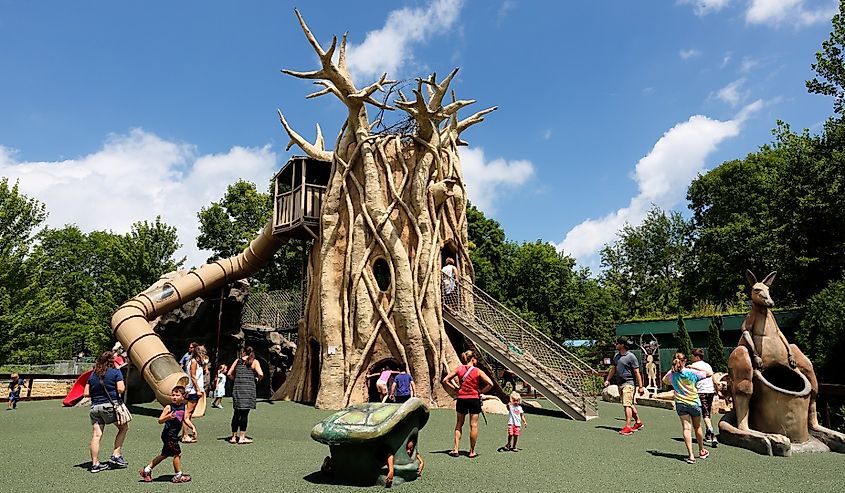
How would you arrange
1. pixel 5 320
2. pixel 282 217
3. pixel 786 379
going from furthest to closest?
pixel 5 320 < pixel 282 217 < pixel 786 379

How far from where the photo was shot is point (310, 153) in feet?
55.8

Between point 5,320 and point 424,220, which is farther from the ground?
point 424,220

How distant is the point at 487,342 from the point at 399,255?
10.3 feet

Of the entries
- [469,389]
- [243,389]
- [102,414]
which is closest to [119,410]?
[102,414]

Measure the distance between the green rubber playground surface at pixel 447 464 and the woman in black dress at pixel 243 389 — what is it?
1.13 ft

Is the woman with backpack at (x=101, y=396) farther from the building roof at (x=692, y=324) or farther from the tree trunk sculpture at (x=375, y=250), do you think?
the building roof at (x=692, y=324)

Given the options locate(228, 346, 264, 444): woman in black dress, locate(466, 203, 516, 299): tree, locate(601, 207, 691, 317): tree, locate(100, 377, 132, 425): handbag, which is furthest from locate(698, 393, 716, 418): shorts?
locate(601, 207, 691, 317): tree

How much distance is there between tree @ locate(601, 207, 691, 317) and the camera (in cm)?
4484

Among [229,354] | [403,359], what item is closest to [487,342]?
[403,359]

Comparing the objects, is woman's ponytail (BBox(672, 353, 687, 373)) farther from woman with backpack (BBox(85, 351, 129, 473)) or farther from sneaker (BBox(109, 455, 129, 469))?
sneaker (BBox(109, 455, 129, 469))

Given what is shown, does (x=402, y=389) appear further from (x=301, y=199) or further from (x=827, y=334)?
(x=827, y=334)

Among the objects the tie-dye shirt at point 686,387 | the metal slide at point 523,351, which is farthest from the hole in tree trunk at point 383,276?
the tie-dye shirt at point 686,387

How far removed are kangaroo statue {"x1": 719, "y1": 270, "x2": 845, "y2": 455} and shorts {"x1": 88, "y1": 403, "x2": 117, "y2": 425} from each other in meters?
8.94

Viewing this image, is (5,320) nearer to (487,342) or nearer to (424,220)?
(424,220)
